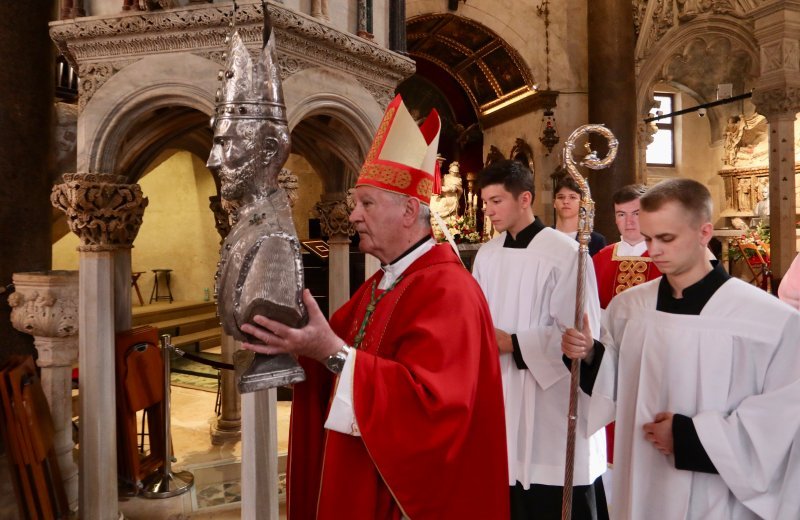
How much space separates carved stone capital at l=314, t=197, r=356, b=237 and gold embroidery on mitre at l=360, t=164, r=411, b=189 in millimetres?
2881

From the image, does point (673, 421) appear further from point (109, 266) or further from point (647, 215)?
point (109, 266)

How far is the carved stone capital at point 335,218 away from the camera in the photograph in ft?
15.6

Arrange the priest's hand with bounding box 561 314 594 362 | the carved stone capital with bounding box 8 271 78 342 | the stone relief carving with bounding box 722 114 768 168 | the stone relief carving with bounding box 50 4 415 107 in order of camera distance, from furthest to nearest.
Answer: the stone relief carving with bounding box 722 114 768 168, the carved stone capital with bounding box 8 271 78 342, the stone relief carving with bounding box 50 4 415 107, the priest's hand with bounding box 561 314 594 362

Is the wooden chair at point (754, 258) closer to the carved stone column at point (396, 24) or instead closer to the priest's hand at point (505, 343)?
the carved stone column at point (396, 24)

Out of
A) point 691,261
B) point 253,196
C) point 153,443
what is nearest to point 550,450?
point 691,261

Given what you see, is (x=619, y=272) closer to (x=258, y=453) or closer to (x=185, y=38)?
(x=258, y=453)

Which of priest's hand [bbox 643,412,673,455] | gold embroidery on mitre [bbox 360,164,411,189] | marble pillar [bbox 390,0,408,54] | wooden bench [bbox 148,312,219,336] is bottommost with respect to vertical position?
wooden bench [bbox 148,312,219,336]

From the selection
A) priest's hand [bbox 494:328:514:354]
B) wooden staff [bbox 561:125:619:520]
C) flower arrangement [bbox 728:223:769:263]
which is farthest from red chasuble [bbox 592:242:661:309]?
flower arrangement [bbox 728:223:769:263]

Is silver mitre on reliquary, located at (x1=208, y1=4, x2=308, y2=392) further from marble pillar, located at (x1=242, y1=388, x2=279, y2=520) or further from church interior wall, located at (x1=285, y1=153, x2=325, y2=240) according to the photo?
church interior wall, located at (x1=285, y1=153, x2=325, y2=240)

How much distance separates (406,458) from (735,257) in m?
15.0

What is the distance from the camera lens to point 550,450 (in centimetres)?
307

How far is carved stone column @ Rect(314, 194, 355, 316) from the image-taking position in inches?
187

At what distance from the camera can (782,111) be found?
10648 mm

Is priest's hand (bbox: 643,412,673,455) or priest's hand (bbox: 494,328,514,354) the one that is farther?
priest's hand (bbox: 494,328,514,354)
